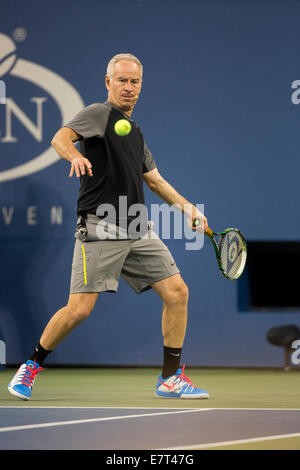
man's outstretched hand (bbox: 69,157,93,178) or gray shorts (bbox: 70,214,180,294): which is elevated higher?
man's outstretched hand (bbox: 69,157,93,178)

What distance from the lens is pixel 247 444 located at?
341 cm

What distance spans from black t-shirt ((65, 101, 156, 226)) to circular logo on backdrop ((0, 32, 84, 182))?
2.47 metres

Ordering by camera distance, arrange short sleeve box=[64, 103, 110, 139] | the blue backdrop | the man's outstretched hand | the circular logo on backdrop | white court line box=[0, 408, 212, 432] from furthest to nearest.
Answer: the circular logo on backdrop, the blue backdrop, short sleeve box=[64, 103, 110, 139], the man's outstretched hand, white court line box=[0, 408, 212, 432]

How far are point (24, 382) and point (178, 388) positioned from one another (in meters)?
0.88

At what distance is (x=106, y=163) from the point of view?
4918mm

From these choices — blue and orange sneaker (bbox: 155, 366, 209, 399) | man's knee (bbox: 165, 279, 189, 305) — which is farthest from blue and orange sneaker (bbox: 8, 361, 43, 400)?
man's knee (bbox: 165, 279, 189, 305)

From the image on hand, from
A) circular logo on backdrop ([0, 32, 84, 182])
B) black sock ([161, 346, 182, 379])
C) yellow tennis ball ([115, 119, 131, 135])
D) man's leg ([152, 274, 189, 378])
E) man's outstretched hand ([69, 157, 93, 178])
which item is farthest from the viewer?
circular logo on backdrop ([0, 32, 84, 182])

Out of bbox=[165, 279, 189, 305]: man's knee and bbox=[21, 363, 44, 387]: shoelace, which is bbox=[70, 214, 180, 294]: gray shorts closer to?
bbox=[165, 279, 189, 305]: man's knee

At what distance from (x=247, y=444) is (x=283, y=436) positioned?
0.26 m

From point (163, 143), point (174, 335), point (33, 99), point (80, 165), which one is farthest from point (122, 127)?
point (33, 99)

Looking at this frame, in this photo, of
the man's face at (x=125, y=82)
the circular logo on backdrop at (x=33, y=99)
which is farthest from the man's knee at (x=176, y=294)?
the circular logo on backdrop at (x=33, y=99)

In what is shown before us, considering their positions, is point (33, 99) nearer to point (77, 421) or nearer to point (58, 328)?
point (58, 328)

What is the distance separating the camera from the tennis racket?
5.19m

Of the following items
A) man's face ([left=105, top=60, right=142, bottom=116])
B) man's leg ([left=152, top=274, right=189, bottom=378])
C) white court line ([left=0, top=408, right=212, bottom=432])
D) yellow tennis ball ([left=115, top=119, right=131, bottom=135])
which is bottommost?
white court line ([left=0, top=408, right=212, bottom=432])
